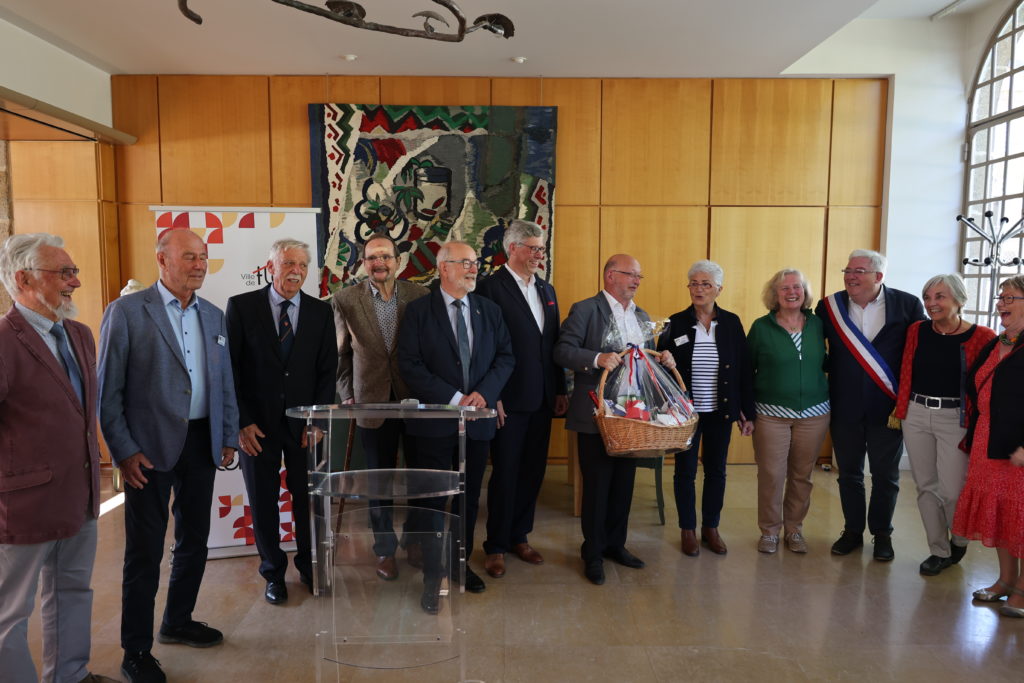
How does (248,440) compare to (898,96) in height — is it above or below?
below

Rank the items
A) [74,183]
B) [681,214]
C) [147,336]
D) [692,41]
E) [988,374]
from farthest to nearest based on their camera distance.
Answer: [681,214]
[74,183]
[692,41]
[988,374]
[147,336]

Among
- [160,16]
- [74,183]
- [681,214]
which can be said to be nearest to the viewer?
[160,16]

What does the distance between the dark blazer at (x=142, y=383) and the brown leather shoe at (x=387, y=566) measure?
2.93 ft

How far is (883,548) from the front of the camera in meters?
3.93

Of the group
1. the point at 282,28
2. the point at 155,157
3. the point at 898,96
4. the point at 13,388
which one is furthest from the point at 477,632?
the point at 898,96

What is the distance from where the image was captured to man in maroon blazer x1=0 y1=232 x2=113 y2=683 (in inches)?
83.7

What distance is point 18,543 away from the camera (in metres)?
2.14

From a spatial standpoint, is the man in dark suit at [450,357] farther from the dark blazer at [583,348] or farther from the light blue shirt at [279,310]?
the light blue shirt at [279,310]

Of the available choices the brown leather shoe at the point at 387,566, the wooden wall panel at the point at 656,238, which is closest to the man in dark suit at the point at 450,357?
the brown leather shoe at the point at 387,566

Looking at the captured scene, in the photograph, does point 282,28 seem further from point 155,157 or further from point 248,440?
point 248,440


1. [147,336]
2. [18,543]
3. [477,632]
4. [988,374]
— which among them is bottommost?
[477,632]

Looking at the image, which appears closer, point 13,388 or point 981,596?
point 13,388

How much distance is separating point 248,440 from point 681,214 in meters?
4.20

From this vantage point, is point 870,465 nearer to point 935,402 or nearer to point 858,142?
point 935,402
